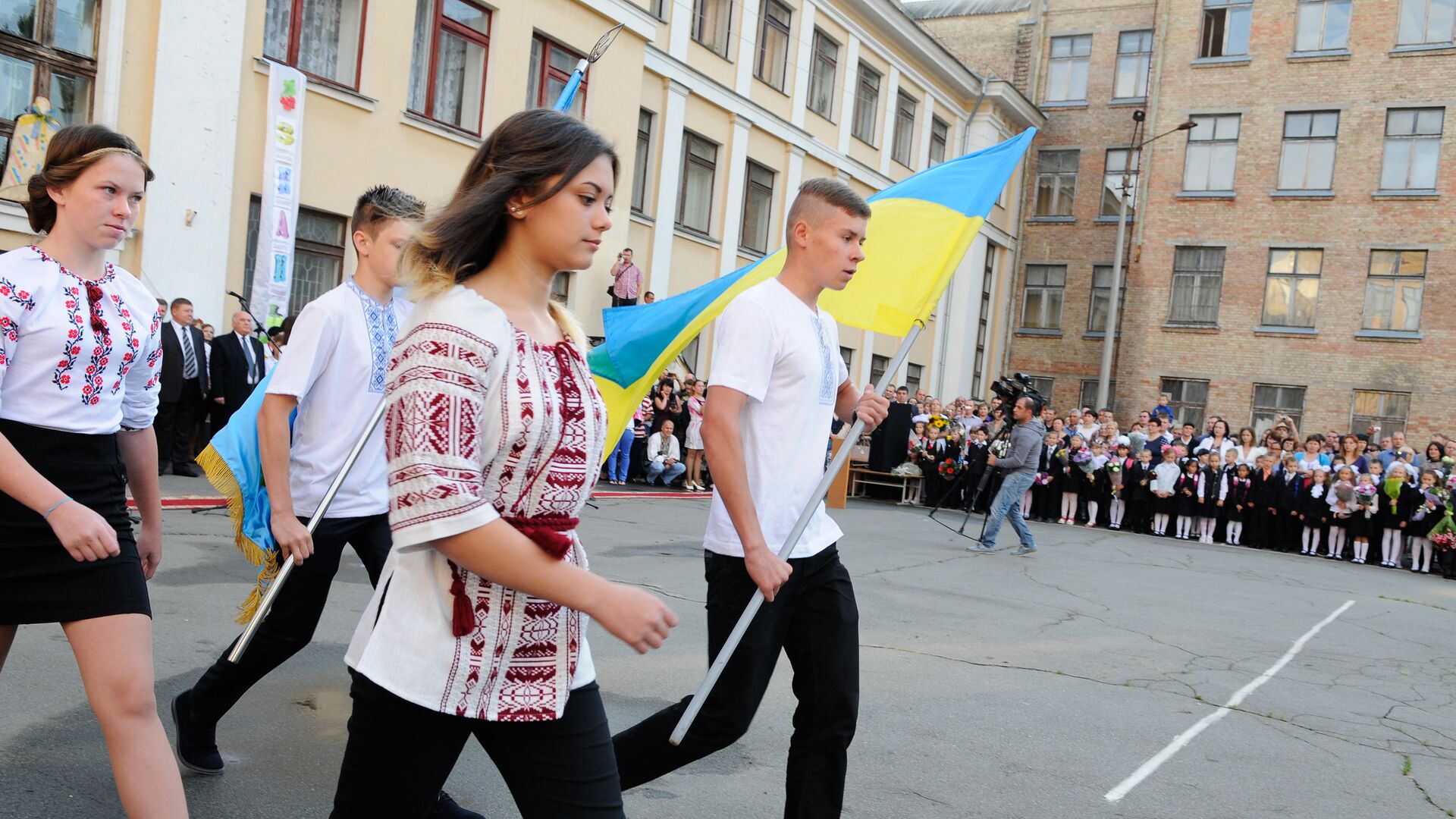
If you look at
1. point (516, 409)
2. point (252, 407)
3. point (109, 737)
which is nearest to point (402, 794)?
point (516, 409)

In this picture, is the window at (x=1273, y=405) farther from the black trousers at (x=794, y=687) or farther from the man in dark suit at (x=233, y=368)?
the black trousers at (x=794, y=687)

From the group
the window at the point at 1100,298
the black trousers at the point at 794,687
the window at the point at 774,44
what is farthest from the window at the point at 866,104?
the black trousers at the point at 794,687

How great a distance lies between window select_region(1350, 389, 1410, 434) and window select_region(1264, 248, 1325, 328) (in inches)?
95.2

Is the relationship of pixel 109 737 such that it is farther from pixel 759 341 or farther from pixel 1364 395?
pixel 1364 395

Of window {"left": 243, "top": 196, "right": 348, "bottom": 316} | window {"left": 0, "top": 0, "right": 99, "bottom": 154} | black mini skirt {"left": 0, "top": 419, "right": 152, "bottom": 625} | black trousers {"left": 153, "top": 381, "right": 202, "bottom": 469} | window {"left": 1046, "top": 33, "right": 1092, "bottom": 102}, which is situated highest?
window {"left": 1046, "top": 33, "right": 1092, "bottom": 102}

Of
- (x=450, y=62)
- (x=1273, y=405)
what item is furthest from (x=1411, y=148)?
(x=450, y=62)

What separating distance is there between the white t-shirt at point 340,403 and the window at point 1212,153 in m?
33.7

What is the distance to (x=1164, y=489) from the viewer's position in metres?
20.8

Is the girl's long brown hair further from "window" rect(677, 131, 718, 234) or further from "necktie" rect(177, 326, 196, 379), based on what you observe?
"window" rect(677, 131, 718, 234)

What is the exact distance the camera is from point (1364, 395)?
32.0 metres

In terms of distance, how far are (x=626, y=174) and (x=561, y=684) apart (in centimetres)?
1995

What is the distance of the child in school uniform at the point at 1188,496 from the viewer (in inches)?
821

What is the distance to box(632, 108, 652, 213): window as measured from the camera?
73.6ft

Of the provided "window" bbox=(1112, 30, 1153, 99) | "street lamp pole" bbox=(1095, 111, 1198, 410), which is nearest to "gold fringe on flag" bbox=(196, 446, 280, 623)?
"street lamp pole" bbox=(1095, 111, 1198, 410)
